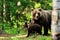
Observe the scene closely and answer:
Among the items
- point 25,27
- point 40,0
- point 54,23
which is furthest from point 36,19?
point 54,23

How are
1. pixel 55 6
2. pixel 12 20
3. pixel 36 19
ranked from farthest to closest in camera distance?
pixel 12 20, pixel 36 19, pixel 55 6

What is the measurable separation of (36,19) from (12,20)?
129 centimetres

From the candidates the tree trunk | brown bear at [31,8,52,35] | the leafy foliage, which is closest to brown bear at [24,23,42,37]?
brown bear at [31,8,52,35]

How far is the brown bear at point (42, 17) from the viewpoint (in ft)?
40.2

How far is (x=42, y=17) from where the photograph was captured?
12.7 meters

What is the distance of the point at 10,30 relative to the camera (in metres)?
12.7

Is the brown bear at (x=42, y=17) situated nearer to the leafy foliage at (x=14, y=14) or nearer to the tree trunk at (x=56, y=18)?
the leafy foliage at (x=14, y=14)

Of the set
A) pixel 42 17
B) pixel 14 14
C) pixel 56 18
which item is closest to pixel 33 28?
pixel 42 17

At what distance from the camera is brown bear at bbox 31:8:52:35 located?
12.2 m

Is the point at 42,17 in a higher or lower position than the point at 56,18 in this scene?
lower

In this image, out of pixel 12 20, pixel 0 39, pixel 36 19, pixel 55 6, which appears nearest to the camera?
pixel 55 6

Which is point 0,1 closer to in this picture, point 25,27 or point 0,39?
point 25,27

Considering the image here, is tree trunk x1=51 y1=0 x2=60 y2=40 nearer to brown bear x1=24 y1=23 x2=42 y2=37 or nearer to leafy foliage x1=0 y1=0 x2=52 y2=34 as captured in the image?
brown bear x1=24 y1=23 x2=42 y2=37

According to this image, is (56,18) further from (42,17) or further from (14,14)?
(14,14)
